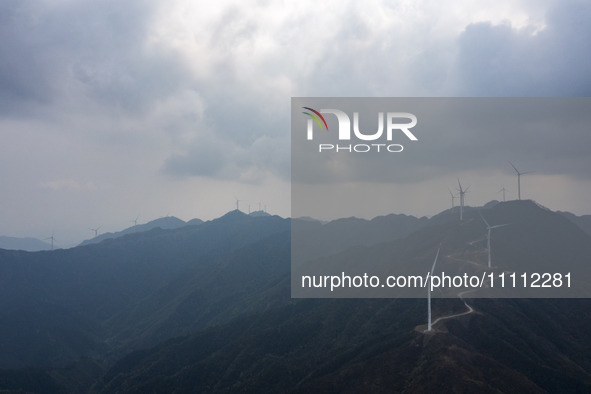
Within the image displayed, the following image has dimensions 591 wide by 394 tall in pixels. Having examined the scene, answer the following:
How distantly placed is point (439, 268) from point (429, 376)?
314 feet

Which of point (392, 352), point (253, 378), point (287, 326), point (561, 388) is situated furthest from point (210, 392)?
point (561, 388)

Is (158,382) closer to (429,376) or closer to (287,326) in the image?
(287,326)

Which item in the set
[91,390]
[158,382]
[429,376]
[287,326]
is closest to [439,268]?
[287,326]

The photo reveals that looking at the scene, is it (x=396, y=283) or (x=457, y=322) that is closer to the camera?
(x=457, y=322)

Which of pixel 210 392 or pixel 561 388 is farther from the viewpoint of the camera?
pixel 210 392

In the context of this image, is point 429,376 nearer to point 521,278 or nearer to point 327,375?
point 327,375

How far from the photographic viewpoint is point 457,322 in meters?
117

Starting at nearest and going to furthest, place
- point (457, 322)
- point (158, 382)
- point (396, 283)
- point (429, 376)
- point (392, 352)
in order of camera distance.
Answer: point (429, 376) < point (392, 352) < point (457, 322) < point (158, 382) < point (396, 283)

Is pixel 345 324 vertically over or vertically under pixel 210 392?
over

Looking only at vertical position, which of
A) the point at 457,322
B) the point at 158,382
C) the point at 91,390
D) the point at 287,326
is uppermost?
the point at 457,322

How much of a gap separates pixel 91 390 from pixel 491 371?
166309mm

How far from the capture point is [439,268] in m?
182

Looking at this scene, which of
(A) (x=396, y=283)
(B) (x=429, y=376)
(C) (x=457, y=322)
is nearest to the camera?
(B) (x=429, y=376)

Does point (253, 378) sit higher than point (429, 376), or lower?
lower
